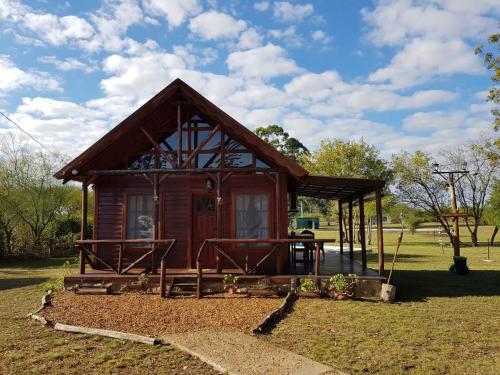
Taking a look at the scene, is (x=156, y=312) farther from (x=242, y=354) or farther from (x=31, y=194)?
(x=31, y=194)

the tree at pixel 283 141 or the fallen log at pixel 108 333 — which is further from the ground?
the tree at pixel 283 141

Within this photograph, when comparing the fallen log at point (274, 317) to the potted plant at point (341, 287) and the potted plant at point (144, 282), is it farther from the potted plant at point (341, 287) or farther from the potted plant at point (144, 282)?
the potted plant at point (144, 282)

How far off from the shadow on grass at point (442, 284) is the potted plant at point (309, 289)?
6.63ft

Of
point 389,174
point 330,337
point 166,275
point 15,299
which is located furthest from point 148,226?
point 389,174

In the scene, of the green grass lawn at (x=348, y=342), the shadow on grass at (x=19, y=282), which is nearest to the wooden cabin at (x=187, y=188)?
the green grass lawn at (x=348, y=342)

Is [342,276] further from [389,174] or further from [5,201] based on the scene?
[389,174]

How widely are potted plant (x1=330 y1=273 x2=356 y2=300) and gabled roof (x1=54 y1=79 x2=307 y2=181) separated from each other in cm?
273

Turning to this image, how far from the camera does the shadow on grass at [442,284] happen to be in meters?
11.1

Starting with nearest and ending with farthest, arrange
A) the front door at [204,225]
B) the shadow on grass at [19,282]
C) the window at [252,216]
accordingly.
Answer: the window at [252,216] → the front door at [204,225] → the shadow on grass at [19,282]

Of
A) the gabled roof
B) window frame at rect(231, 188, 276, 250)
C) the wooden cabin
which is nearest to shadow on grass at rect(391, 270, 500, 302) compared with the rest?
the wooden cabin

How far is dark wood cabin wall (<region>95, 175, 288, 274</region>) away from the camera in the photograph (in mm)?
12133

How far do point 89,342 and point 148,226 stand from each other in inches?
249

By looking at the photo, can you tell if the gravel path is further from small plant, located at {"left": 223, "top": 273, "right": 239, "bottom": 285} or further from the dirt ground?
small plant, located at {"left": 223, "top": 273, "right": 239, "bottom": 285}

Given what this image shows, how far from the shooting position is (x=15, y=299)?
1073 centimetres
